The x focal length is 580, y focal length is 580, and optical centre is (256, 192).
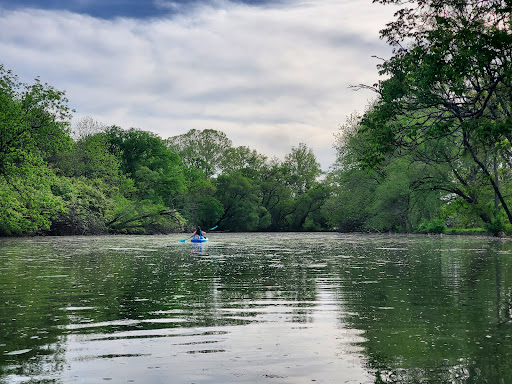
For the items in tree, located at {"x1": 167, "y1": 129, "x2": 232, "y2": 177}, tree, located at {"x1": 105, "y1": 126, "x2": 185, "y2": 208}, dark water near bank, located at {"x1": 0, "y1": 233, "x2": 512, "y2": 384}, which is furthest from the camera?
tree, located at {"x1": 167, "y1": 129, "x2": 232, "y2": 177}

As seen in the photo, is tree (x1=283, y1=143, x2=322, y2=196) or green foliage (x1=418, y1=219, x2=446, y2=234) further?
tree (x1=283, y1=143, x2=322, y2=196)

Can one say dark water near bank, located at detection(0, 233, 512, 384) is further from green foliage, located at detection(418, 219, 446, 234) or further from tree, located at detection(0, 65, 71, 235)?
green foliage, located at detection(418, 219, 446, 234)

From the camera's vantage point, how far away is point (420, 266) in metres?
20.6

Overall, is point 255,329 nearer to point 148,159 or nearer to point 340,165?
point 340,165

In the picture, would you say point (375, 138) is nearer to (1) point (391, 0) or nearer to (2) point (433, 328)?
(1) point (391, 0)

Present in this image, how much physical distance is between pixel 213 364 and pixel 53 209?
145ft

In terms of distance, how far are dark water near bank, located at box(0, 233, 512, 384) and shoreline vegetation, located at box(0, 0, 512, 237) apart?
656cm

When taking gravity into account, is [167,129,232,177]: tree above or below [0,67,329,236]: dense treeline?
above

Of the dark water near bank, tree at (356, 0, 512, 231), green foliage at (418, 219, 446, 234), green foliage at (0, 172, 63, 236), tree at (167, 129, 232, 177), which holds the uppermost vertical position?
tree at (167, 129, 232, 177)

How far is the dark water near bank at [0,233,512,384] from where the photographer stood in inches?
237

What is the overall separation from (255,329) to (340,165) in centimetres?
6992

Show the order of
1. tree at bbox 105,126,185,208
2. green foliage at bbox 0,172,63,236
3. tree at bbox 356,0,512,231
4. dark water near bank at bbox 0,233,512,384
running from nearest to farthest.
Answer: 1. dark water near bank at bbox 0,233,512,384
2. tree at bbox 356,0,512,231
3. green foliage at bbox 0,172,63,236
4. tree at bbox 105,126,185,208

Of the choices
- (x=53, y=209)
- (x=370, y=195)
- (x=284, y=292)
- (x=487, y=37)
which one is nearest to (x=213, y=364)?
(x=284, y=292)

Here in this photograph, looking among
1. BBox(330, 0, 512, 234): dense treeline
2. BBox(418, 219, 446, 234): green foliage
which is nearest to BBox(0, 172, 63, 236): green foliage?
BBox(330, 0, 512, 234): dense treeline
